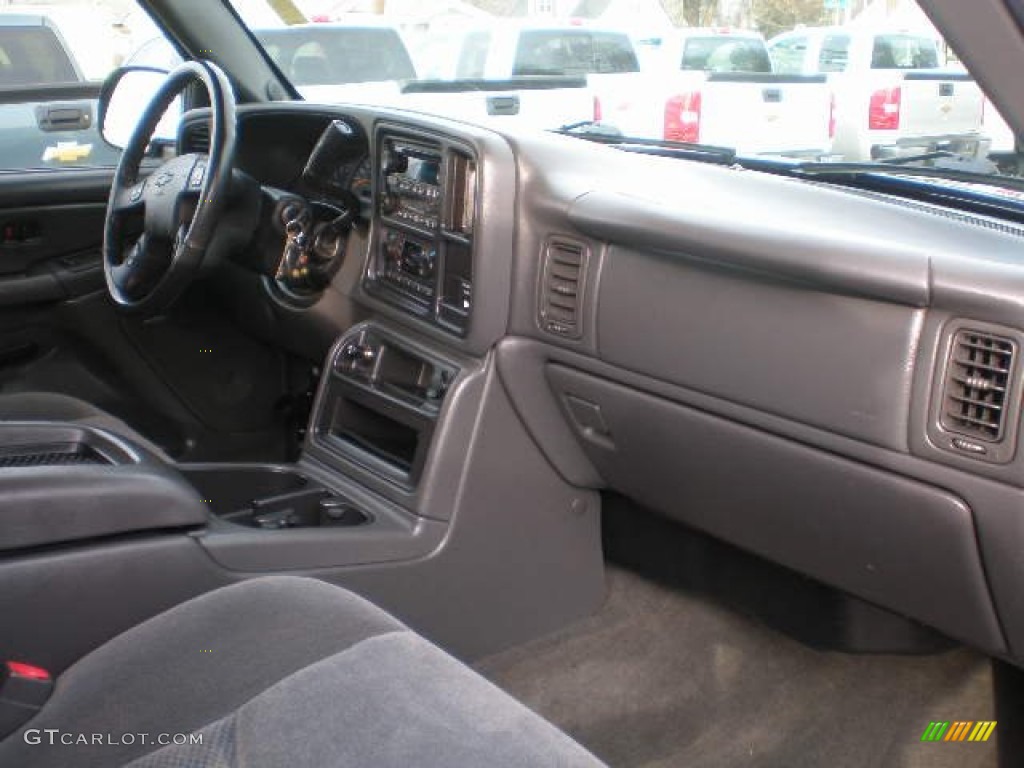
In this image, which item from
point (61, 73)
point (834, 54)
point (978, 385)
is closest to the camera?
point (978, 385)

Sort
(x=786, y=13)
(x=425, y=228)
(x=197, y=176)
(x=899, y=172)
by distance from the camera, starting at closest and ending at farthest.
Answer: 1. (x=899, y=172)
2. (x=425, y=228)
3. (x=197, y=176)
4. (x=786, y=13)

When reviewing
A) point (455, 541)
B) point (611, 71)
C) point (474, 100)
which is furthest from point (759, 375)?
point (611, 71)

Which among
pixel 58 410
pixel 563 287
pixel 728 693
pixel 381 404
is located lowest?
pixel 728 693

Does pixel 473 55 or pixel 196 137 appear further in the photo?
pixel 473 55

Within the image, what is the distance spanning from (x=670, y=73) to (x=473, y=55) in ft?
4.99

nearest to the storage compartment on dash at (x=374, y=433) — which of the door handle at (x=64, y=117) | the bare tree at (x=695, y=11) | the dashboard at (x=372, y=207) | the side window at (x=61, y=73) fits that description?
the dashboard at (x=372, y=207)

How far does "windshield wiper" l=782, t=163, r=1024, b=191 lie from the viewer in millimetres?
2188

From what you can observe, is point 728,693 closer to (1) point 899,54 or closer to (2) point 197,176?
(2) point 197,176

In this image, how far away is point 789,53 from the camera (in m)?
6.01

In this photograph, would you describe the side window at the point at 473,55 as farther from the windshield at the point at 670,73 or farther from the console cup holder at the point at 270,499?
the console cup holder at the point at 270,499

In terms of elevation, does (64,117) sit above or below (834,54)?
below

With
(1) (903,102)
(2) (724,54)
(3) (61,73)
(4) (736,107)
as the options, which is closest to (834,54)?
(2) (724,54)

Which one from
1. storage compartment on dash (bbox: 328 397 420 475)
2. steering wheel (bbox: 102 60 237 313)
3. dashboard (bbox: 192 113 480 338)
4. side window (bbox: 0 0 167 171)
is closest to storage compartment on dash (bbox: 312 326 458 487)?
storage compartment on dash (bbox: 328 397 420 475)

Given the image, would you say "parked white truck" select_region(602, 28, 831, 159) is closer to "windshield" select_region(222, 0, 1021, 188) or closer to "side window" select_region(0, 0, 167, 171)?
"windshield" select_region(222, 0, 1021, 188)
